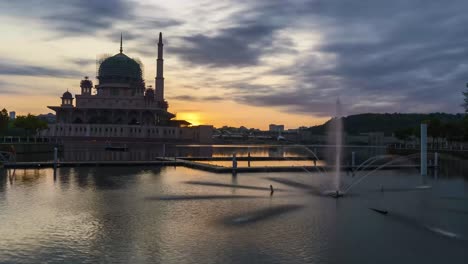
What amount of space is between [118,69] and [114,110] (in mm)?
14830

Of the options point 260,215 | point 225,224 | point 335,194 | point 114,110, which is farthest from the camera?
point 114,110

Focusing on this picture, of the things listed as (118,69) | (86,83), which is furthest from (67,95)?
(118,69)

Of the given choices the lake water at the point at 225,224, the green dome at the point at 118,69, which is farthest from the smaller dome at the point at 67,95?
the lake water at the point at 225,224

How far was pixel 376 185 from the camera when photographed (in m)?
33.3

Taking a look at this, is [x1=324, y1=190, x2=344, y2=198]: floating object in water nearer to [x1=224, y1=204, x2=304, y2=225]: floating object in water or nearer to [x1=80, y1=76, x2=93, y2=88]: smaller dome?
[x1=224, y1=204, x2=304, y2=225]: floating object in water

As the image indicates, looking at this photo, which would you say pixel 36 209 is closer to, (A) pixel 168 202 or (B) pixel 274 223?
(A) pixel 168 202

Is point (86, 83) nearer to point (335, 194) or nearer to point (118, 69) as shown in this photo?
point (118, 69)

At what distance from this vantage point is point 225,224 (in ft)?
59.8

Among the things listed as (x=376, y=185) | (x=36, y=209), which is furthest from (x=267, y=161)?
(x=36, y=209)

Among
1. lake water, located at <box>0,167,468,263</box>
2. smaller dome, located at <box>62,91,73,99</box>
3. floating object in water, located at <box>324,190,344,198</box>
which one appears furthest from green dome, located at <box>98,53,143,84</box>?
floating object in water, located at <box>324,190,344,198</box>

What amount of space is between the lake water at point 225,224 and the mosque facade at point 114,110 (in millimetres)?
116383

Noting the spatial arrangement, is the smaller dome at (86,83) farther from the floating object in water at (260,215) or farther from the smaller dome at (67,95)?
the floating object in water at (260,215)

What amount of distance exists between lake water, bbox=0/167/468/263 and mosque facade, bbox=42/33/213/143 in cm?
11638

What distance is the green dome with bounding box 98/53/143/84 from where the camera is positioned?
5989 inches
